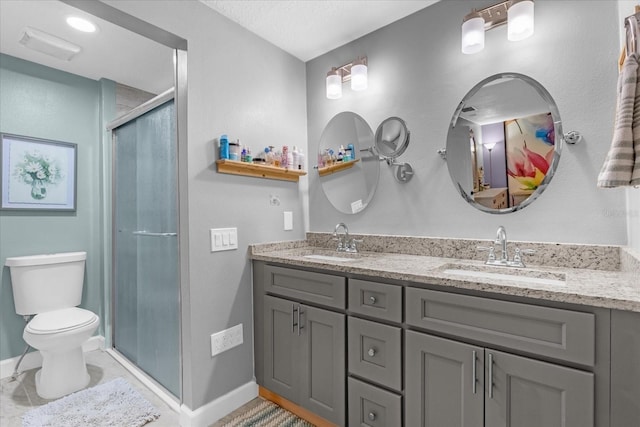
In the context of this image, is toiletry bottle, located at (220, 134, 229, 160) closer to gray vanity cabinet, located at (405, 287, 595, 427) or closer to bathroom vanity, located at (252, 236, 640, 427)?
bathroom vanity, located at (252, 236, 640, 427)

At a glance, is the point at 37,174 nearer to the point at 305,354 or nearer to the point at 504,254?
the point at 305,354

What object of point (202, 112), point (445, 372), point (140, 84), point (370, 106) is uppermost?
point (140, 84)

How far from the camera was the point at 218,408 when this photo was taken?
1.75m

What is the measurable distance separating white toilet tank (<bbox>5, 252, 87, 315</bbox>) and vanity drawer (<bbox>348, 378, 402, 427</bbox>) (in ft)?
7.51

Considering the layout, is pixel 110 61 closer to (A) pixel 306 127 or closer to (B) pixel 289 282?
(A) pixel 306 127

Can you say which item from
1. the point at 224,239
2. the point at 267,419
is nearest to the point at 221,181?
the point at 224,239

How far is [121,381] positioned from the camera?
2131 mm

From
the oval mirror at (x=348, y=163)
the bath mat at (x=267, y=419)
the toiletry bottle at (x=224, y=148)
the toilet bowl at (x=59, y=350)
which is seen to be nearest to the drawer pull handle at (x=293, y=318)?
the bath mat at (x=267, y=419)

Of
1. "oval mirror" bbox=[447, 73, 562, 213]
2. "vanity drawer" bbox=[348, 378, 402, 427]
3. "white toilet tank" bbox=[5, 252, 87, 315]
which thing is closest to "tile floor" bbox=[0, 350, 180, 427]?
"white toilet tank" bbox=[5, 252, 87, 315]

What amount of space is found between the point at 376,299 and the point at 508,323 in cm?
51

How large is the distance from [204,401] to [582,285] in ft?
6.03

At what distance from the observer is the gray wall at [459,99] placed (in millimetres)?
1360

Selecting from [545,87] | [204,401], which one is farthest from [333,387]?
[545,87]

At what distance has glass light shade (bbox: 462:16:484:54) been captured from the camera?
5.05 ft
